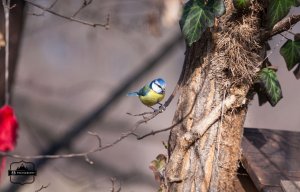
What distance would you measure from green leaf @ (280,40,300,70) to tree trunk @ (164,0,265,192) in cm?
12

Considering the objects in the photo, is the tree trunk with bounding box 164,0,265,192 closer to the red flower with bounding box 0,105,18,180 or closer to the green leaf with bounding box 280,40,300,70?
the green leaf with bounding box 280,40,300,70

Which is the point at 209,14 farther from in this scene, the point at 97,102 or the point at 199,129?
the point at 97,102

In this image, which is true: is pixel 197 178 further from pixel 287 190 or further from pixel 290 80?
pixel 290 80

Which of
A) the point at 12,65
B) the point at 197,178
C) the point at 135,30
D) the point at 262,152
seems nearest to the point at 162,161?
the point at 197,178

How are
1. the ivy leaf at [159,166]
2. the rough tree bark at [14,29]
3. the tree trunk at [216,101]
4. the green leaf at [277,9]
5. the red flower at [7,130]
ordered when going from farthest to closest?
1. the rough tree bark at [14,29]
2. the ivy leaf at [159,166]
3. the tree trunk at [216,101]
4. the green leaf at [277,9]
5. the red flower at [7,130]

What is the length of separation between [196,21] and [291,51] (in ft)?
1.36

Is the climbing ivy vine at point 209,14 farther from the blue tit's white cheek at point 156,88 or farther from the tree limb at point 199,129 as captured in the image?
the blue tit's white cheek at point 156,88

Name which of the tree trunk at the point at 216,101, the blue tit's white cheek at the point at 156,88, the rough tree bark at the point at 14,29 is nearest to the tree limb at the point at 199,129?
the tree trunk at the point at 216,101

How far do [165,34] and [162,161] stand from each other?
5.71 ft

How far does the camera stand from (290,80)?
140 inches

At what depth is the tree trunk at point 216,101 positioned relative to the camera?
1.66m

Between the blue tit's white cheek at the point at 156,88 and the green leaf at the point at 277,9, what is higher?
the green leaf at the point at 277,9

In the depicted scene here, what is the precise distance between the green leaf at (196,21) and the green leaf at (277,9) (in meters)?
0.18

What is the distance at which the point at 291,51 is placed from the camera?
69.4 inches
